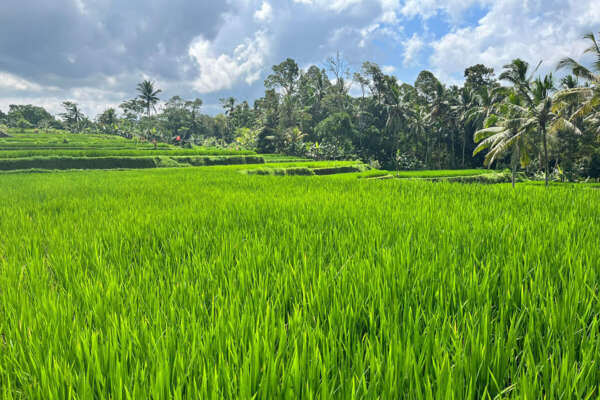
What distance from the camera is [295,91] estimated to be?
4697 cm

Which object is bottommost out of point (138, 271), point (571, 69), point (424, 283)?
point (138, 271)

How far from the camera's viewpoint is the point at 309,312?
1367 millimetres

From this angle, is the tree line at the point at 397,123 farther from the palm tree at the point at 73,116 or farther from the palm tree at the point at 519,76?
the palm tree at the point at 73,116

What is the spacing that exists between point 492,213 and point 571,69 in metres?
17.3

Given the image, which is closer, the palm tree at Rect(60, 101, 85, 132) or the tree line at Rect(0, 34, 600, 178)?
the tree line at Rect(0, 34, 600, 178)

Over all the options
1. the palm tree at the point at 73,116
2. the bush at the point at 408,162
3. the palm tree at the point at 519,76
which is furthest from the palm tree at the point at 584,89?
the palm tree at the point at 73,116

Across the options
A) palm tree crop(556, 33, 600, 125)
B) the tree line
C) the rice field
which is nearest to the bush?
the tree line

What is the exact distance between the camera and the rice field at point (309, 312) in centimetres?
88

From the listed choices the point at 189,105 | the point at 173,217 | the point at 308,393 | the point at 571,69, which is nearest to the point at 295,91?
the point at 189,105

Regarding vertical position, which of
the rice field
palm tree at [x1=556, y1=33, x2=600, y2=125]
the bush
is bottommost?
the rice field

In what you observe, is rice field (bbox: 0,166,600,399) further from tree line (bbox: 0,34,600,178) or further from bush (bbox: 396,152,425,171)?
bush (bbox: 396,152,425,171)

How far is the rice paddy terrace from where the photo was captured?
0.88 metres

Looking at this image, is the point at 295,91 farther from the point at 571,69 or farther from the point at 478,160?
the point at 571,69

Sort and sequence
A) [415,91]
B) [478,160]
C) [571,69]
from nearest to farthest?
[571,69] → [478,160] → [415,91]
